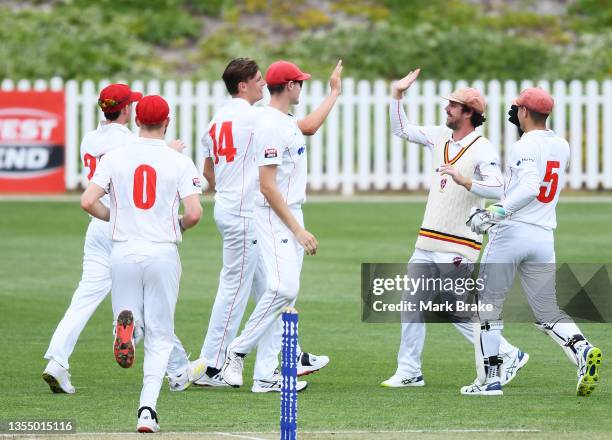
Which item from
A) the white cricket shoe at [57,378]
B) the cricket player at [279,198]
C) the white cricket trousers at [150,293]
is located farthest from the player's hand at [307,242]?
the white cricket shoe at [57,378]

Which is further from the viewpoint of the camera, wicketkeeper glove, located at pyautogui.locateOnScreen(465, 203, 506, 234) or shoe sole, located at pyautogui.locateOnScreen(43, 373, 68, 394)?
shoe sole, located at pyautogui.locateOnScreen(43, 373, 68, 394)

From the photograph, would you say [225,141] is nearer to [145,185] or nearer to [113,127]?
[113,127]

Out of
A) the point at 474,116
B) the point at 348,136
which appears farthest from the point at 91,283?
the point at 348,136

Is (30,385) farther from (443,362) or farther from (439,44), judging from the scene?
(439,44)

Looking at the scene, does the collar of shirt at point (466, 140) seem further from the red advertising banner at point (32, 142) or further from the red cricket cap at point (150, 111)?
the red advertising banner at point (32, 142)

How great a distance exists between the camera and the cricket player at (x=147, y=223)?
7906 millimetres

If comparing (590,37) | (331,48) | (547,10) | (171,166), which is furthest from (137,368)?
(547,10)

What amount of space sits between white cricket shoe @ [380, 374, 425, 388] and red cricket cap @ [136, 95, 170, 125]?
2.77m

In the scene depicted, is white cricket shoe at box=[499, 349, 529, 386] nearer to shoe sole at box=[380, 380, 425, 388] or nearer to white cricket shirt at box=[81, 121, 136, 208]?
shoe sole at box=[380, 380, 425, 388]

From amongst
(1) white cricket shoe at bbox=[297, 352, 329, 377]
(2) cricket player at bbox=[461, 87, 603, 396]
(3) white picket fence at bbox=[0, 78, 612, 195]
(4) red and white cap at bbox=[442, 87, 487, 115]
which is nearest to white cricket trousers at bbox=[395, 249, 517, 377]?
(2) cricket player at bbox=[461, 87, 603, 396]

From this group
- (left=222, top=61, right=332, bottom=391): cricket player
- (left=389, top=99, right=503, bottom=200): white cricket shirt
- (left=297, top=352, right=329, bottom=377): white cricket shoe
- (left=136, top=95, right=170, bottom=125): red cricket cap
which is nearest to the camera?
(left=136, top=95, right=170, bottom=125): red cricket cap

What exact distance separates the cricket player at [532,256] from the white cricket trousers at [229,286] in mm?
1687

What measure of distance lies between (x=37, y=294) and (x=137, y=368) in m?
4.01

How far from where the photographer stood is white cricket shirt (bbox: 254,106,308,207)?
8992mm
